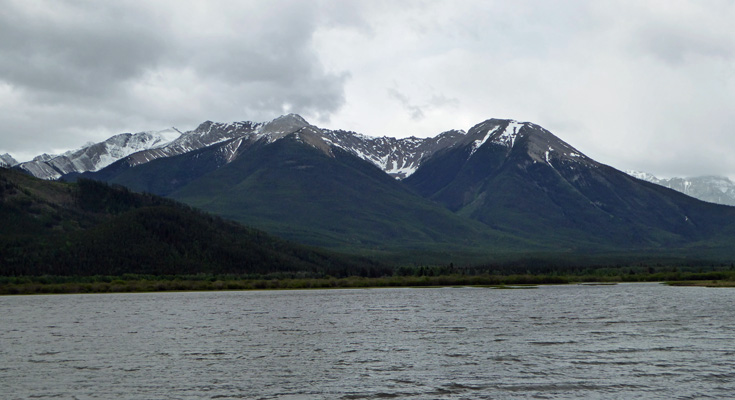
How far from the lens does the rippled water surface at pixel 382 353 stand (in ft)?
180

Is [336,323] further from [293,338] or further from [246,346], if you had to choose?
[246,346]

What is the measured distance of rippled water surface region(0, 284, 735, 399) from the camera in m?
54.8

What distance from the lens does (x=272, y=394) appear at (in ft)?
176

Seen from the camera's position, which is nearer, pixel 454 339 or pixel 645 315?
pixel 454 339

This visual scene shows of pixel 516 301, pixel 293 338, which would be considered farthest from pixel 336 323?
pixel 516 301

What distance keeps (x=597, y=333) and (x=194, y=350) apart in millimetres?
43361

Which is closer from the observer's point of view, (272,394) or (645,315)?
(272,394)

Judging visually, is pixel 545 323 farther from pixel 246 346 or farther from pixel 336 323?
pixel 246 346

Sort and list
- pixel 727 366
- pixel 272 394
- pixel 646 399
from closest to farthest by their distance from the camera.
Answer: pixel 646 399 < pixel 272 394 < pixel 727 366

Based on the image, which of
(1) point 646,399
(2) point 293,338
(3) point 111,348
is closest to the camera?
(1) point 646,399

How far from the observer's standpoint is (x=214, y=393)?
54.4 m

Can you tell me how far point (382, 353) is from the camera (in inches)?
2899

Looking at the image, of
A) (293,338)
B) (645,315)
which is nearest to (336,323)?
(293,338)

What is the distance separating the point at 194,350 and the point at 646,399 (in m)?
46.3
